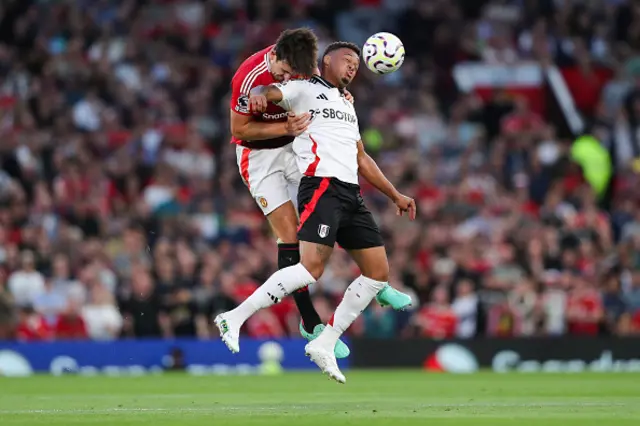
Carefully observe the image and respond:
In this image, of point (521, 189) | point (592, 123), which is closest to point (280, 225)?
point (521, 189)

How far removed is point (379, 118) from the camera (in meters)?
22.5

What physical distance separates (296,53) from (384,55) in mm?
759

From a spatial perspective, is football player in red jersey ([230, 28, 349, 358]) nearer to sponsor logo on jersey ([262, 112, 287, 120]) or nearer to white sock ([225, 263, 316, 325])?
sponsor logo on jersey ([262, 112, 287, 120])

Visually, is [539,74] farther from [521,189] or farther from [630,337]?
[630,337]

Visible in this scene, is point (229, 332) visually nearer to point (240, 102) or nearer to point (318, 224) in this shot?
point (318, 224)

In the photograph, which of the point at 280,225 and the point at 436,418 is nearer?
the point at 436,418

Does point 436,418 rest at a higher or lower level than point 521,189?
lower

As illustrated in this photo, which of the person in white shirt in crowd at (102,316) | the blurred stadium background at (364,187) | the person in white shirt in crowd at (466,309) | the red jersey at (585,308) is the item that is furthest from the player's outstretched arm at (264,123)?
the red jersey at (585,308)

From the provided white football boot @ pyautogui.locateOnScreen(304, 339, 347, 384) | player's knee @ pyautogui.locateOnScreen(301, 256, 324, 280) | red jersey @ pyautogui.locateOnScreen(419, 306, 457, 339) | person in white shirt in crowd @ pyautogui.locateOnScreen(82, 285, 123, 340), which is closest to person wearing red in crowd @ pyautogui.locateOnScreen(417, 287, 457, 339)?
red jersey @ pyautogui.locateOnScreen(419, 306, 457, 339)

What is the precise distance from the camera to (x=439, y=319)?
1820cm

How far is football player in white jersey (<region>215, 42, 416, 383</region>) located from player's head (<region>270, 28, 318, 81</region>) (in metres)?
0.12

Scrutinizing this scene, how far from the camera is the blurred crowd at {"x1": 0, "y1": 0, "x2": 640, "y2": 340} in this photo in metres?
18.3

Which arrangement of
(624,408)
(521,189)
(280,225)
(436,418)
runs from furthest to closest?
(521,189) → (280,225) → (624,408) → (436,418)

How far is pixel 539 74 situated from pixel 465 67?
1.33 metres
